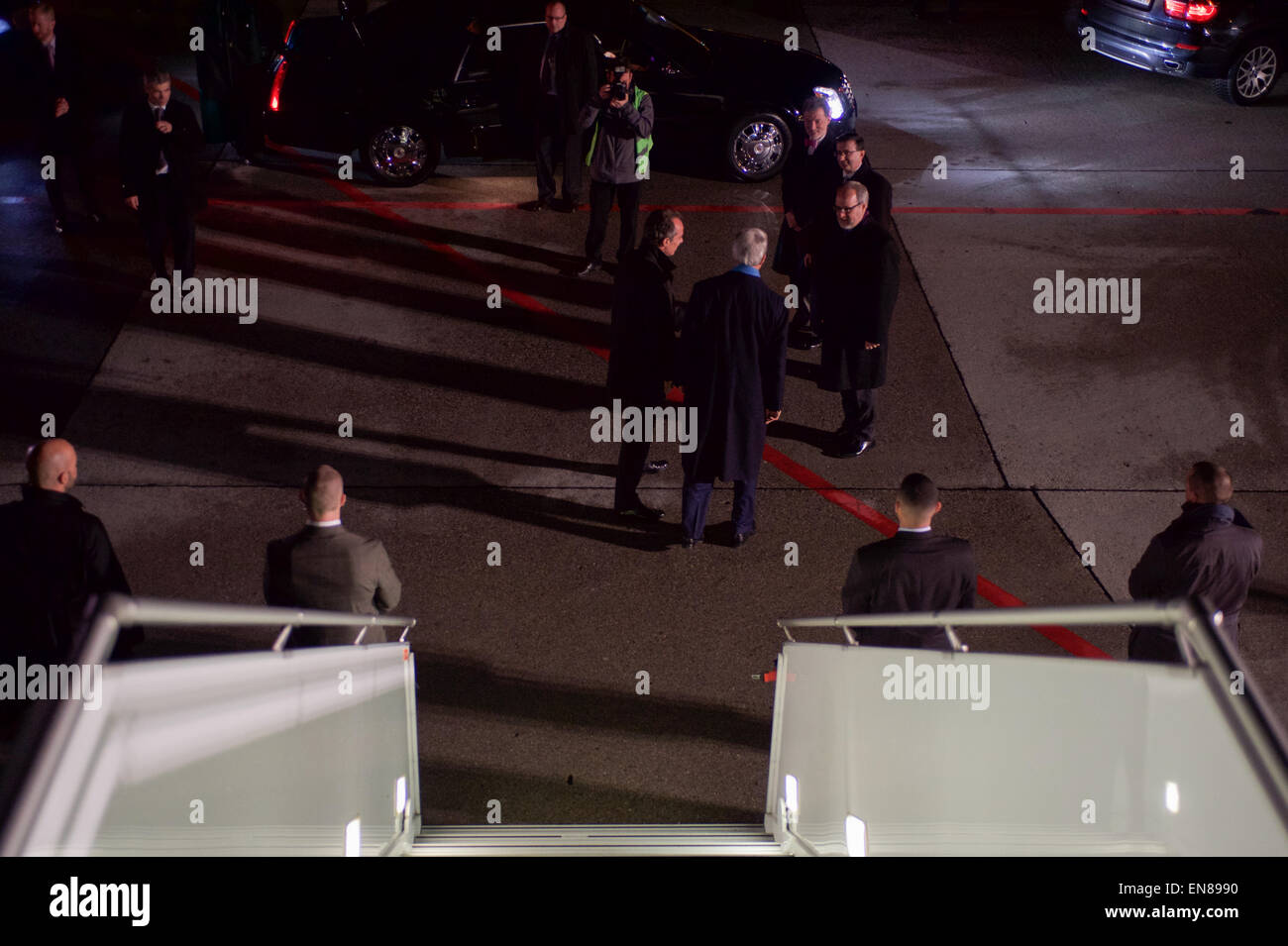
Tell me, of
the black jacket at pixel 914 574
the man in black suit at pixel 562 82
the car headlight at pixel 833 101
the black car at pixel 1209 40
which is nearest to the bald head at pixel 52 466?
the black jacket at pixel 914 574

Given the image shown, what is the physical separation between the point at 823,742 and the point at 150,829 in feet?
8.27

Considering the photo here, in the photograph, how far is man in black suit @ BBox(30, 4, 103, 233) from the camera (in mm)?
8727

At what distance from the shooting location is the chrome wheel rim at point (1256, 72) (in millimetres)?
13078

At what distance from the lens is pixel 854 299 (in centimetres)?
691

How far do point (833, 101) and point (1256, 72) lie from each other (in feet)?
20.4

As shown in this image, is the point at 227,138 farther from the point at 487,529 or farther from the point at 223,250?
the point at 487,529

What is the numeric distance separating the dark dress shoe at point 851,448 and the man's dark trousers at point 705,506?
1.11 metres

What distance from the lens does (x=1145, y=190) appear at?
11195mm

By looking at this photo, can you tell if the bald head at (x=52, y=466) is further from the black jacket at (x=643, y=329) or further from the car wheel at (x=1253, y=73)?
the car wheel at (x=1253, y=73)

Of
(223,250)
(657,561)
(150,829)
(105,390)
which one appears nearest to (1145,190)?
(657,561)

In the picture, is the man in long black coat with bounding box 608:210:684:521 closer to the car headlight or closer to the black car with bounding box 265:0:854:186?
the black car with bounding box 265:0:854:186

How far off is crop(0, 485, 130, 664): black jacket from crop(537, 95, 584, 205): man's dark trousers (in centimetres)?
619

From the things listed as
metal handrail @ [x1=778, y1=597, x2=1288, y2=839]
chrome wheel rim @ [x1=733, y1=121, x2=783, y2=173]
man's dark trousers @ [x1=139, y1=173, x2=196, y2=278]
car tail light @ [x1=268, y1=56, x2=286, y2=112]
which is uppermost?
car tail light @ [x1=268, y1=56, x2=286, y2=112]

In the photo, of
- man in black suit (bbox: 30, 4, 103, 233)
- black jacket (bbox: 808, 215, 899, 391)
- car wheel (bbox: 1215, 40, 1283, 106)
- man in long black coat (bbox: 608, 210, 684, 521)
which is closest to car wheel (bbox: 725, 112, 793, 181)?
black jacket (bbox: 808, 215, 899, 391)
